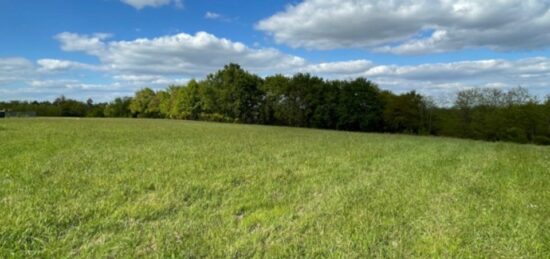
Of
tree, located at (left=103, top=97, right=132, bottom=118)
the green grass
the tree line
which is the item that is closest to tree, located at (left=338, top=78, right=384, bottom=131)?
the tree line

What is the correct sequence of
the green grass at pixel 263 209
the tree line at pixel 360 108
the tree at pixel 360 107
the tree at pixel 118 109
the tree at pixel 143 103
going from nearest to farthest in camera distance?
the green grass at pixel 263 209, the tree line at pixel 360 108, the tree at pixel 360 107, the tree at pixel 143 103, the tree at pixel 118 109

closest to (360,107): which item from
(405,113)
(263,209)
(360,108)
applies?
(360,108)

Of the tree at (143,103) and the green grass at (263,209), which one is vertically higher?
the tree at (143,103)

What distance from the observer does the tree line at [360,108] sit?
133 feet

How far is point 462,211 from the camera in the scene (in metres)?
4.77

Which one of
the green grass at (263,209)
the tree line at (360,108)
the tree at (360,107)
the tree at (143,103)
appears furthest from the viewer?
the tree at (143,103)

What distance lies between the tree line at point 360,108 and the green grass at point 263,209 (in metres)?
37.4

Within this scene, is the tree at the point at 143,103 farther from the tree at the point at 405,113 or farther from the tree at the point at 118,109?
the tree at the point at 405,113

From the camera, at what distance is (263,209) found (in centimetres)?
480

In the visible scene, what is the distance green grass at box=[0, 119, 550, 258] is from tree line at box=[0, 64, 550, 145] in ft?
123

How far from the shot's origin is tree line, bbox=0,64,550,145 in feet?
133

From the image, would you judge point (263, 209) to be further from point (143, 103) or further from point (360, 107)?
point (143, 103)

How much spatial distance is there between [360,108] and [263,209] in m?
42.8

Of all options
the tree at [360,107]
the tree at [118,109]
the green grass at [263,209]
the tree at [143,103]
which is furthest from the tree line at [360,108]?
the green grass at [263,209]
